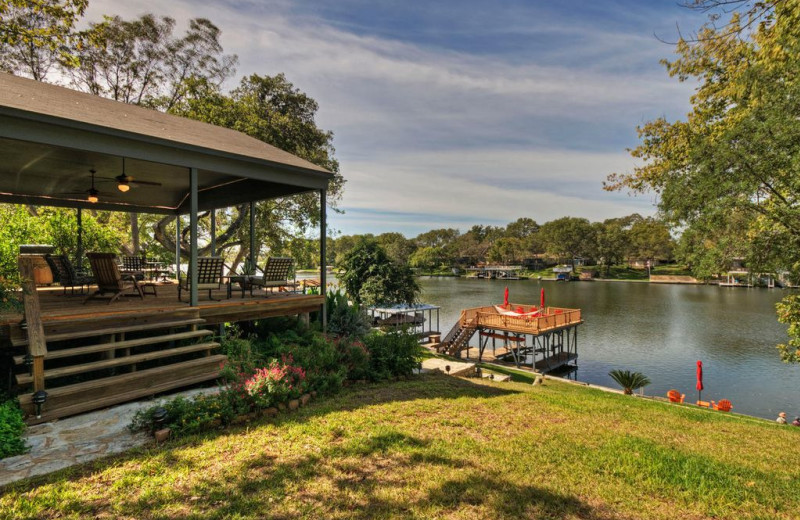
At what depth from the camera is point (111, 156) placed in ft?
24.3

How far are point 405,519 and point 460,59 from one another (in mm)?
17038

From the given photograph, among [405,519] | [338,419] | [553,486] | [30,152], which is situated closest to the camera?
[405,519]

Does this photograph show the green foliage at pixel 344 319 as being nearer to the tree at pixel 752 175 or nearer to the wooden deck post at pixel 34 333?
the wooden deck post at pixel 34 333

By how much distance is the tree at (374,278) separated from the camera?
22.0 metres

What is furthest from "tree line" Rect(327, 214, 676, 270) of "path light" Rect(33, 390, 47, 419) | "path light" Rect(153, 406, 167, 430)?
"path light" Rect(153, 406, 167, 430)

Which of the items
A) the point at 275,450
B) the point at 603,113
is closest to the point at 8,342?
the point at 275,450

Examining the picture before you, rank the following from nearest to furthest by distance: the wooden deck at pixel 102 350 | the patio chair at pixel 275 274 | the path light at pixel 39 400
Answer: the path light at pixel 39 400, the wooden deck at pixel 102 350, the patio chair at pixel 275 274

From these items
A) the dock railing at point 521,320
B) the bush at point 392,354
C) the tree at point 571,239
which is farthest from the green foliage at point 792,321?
the tree at point 571,239

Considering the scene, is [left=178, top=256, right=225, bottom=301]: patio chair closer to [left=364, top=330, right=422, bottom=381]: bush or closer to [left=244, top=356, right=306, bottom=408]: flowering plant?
[left=244, top=356, right=306, bottom=408]: flowering plant

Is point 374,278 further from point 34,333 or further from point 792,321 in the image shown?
point 34,333

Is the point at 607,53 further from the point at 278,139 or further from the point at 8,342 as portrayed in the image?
the point at 8,342

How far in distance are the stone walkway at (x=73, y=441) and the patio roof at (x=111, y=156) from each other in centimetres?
384

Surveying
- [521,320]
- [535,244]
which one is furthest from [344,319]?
[535,244]

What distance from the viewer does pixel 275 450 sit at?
146 inches
